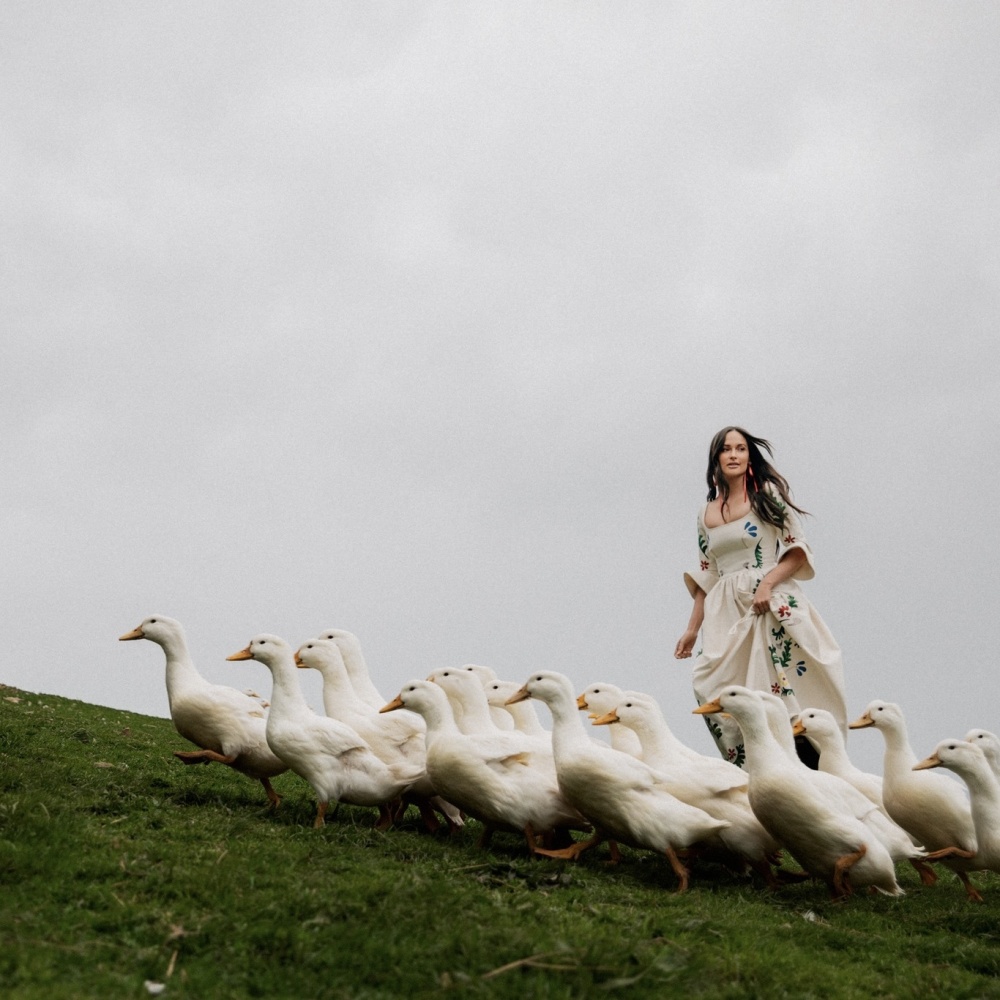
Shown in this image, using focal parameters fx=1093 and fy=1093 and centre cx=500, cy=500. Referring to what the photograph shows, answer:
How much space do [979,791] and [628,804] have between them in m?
2.90

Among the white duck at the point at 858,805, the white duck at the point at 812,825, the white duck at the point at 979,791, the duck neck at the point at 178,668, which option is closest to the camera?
the white duck at the point at 812,825

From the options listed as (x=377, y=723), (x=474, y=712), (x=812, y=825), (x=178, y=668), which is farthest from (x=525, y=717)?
(x=812, y=825)

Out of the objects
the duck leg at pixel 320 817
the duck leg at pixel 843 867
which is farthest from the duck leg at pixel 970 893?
the duck leg at pixel 320 817

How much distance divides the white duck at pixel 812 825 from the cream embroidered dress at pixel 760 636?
2851mm

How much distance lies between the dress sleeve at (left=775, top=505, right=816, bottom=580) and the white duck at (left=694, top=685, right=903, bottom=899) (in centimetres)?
355

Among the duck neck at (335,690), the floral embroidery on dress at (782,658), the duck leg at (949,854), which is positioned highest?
the floral embroidery on dress at (782,658)

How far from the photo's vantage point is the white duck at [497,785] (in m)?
8.22

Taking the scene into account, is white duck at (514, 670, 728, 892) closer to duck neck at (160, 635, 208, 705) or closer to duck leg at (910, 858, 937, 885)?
duck leg at (910, 858, 937, 885)

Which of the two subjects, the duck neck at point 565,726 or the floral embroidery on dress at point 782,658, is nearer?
the duck neck at point 565,726

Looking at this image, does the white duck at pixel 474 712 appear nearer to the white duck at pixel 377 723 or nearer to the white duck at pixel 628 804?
the white duck at pixel 377 723

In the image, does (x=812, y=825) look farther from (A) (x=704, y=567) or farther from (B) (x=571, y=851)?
(A) (x=704, y=567)

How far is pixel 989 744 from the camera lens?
29.9 feet

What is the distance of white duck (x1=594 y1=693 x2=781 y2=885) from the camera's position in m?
8.20

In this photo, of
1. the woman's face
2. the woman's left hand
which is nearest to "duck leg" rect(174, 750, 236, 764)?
the woman's left hand
